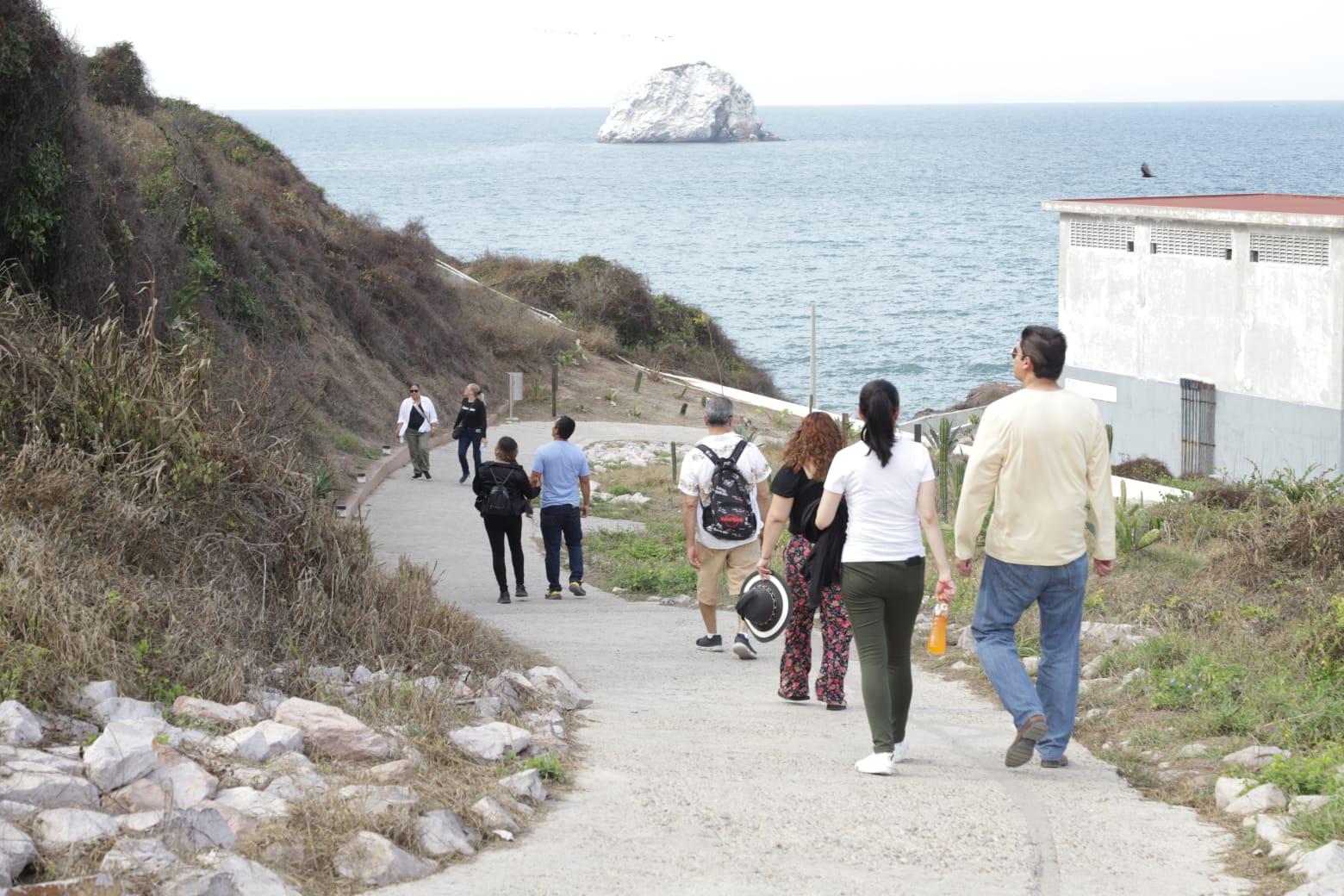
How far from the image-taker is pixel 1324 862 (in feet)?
14.8

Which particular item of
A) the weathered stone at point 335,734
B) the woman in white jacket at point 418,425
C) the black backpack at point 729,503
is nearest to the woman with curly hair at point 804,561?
the black backpack at point 729,503

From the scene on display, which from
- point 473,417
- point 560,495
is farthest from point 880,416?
point 473,417

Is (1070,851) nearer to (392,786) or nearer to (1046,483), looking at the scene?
(1046,483)

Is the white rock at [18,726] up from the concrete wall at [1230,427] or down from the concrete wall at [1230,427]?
up

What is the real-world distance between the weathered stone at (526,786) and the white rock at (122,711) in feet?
4.50

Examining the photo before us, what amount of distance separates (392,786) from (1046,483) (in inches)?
113

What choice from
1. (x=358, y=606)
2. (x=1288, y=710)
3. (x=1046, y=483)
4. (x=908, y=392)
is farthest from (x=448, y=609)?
(x=908, y=392)

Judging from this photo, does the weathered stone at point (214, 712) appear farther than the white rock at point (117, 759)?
Yes

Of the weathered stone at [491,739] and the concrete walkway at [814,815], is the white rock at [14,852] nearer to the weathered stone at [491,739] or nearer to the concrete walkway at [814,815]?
the concrete walkway at [814,815]

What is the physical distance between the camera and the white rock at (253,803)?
4.67 m

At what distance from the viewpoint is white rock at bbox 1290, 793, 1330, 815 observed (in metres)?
5.05

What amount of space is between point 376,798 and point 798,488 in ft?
9.43

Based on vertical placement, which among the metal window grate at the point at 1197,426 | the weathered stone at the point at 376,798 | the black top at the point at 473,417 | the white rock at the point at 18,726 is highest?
the white rock at the point at 18,726

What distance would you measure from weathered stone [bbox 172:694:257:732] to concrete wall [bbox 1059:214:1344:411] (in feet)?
75.1
